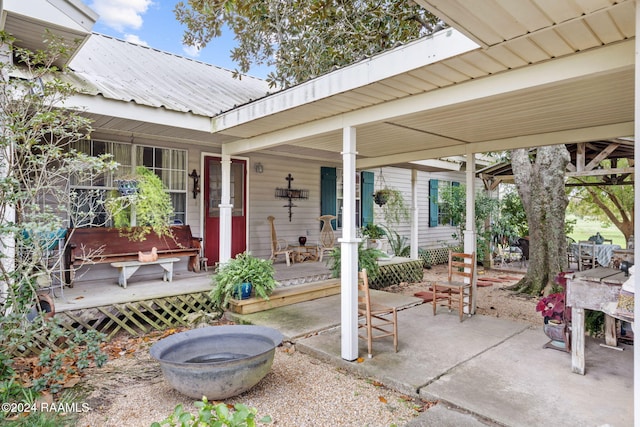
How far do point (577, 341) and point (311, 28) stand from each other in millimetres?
5772

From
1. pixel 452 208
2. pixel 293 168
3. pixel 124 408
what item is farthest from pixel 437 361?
pixel 452 208

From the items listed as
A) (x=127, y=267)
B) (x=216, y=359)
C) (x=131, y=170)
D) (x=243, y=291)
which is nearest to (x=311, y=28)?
(x=131, y=170)

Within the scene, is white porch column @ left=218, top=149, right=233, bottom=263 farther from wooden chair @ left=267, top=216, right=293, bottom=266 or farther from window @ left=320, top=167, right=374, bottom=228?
window @ left=320, top=167, right=374, bottom=228

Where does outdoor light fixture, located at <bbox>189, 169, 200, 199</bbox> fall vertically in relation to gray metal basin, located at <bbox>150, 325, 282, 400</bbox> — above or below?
above

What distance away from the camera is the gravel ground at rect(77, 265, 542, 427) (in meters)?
2.85

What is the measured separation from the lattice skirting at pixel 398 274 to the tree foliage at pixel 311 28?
4047 millimetres

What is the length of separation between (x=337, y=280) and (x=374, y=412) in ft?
12.6

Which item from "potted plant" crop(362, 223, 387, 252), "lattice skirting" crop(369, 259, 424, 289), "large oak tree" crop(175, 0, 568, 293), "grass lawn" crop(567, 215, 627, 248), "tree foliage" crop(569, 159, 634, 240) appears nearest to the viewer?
"large oak tree" crop(175, 0, 568, 293)

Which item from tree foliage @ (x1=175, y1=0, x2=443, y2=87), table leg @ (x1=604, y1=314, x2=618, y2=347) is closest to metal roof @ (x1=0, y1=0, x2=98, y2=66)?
tree foliage @ (x1=175, y1=0, x2=443, y2=87)

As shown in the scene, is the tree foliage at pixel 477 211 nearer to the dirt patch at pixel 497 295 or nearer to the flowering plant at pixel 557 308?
the dirt patch at pixel 497 295

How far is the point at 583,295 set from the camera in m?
3.24

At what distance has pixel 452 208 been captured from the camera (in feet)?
35.6

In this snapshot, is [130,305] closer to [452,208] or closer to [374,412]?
[374,412]

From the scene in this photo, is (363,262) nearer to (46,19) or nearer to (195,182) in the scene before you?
(195,182)
